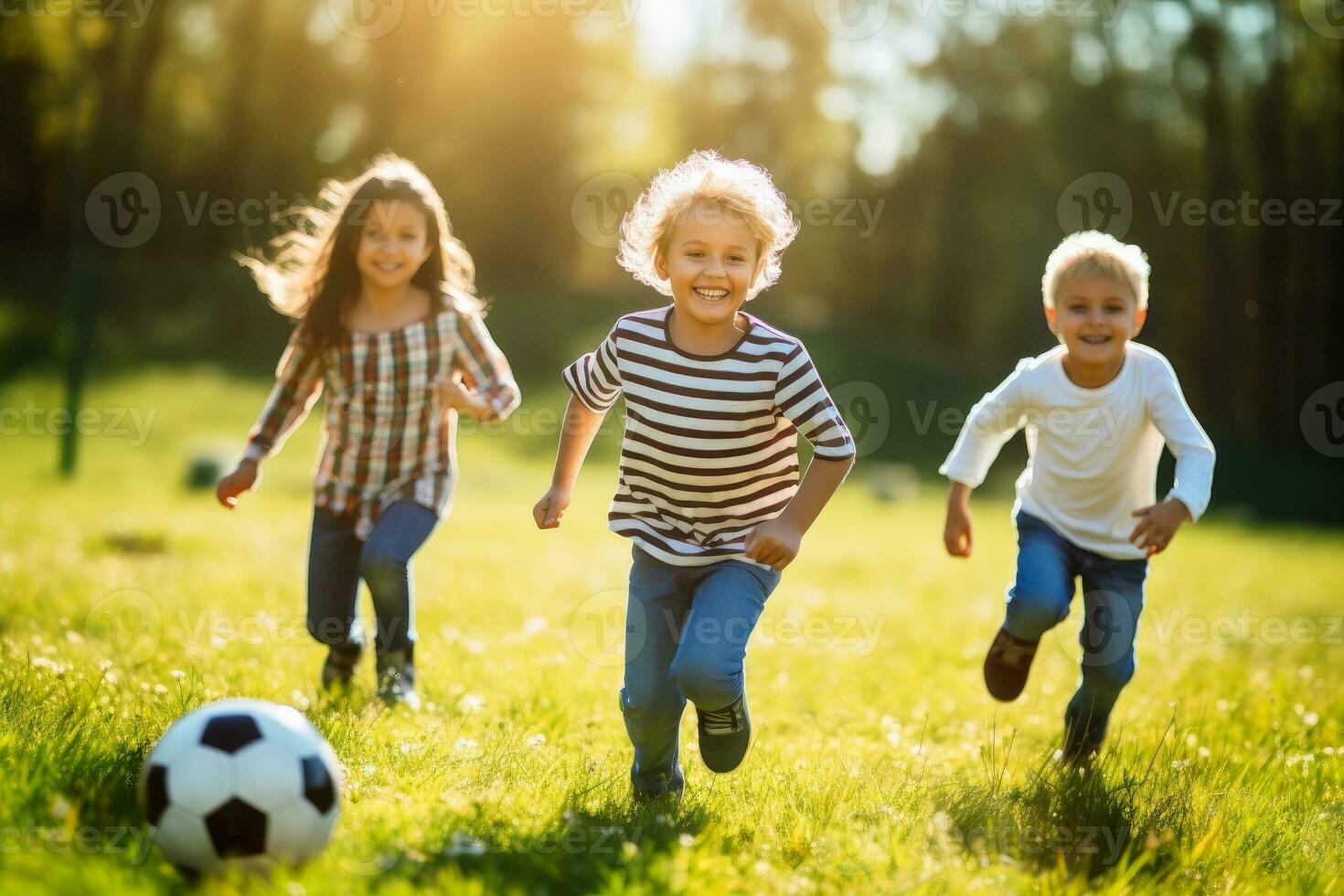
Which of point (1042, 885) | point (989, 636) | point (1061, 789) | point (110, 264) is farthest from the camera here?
point (110, 264)

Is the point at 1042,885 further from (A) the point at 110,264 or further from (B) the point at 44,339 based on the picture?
(A) the point at 110,264

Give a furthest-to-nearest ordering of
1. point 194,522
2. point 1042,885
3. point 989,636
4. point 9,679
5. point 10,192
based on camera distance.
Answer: point 10,192 → point 194,522 → point 989,636 → point 9,679 → point 1042,885

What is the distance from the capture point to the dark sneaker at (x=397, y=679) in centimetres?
509

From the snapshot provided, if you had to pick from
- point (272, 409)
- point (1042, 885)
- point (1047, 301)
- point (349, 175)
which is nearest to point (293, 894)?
point (1042, 885)

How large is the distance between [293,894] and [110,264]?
99.6 feet

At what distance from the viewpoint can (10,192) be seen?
3216cm
